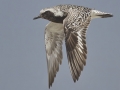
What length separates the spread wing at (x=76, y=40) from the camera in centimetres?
2009

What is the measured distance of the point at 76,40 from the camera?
20875 millimetres

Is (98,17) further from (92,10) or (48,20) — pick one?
(48,20)

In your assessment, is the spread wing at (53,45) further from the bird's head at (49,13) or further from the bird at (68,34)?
the bird's head at (49,13)

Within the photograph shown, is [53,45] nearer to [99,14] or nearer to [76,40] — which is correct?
[99,14]

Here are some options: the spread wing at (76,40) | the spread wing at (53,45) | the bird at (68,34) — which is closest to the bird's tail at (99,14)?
the bird at (68,34)

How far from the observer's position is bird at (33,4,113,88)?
66.5 ft

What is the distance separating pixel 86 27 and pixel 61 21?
8.03 ft

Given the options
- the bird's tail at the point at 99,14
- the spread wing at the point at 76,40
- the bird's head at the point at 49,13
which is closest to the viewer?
the spread wing at the point at 76,40

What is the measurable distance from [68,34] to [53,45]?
5234 millimetres

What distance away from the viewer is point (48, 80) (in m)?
25.3

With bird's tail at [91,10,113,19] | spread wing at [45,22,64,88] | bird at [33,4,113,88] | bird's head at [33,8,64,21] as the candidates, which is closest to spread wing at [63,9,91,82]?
bird at [33,4,113,88]

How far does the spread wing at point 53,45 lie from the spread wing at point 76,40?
125 inches

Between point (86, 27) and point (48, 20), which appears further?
point (48, 20)

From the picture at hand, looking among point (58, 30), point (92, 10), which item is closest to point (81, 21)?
point (92, 10)
